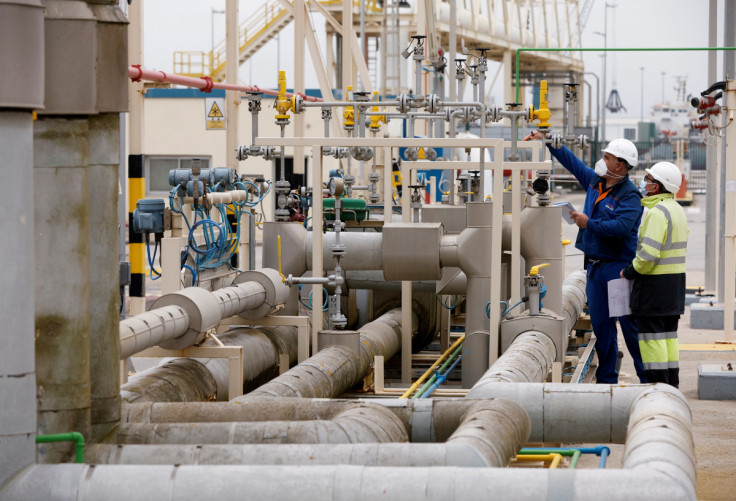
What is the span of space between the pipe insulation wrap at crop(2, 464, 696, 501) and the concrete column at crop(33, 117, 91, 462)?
58 centimetres

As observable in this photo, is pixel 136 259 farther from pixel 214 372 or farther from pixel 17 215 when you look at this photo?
pixel 17 215

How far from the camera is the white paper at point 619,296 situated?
8336mm

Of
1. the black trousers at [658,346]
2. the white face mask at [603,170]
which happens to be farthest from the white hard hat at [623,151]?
the black trousers at [658,346]

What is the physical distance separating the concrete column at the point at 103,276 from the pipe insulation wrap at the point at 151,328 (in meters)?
1.14

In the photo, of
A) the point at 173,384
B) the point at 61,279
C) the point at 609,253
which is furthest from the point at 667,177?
the point at 61,279

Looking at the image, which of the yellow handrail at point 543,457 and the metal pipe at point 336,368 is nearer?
the yellow handrail at point 543,457

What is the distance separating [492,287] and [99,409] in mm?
3735

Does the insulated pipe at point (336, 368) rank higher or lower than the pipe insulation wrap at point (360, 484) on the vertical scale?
lower

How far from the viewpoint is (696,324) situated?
45.3 ft

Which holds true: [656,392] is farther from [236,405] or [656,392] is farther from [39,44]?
[39,44]

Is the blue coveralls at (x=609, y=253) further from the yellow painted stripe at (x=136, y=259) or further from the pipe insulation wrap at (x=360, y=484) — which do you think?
the pipe insulation wrap at (x=360, y=484)

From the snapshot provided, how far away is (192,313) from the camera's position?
6.78 metres

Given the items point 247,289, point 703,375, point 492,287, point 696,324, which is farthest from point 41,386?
point 696,324

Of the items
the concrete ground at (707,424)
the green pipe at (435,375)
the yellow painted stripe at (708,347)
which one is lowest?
the concrete ground at (707,424)
